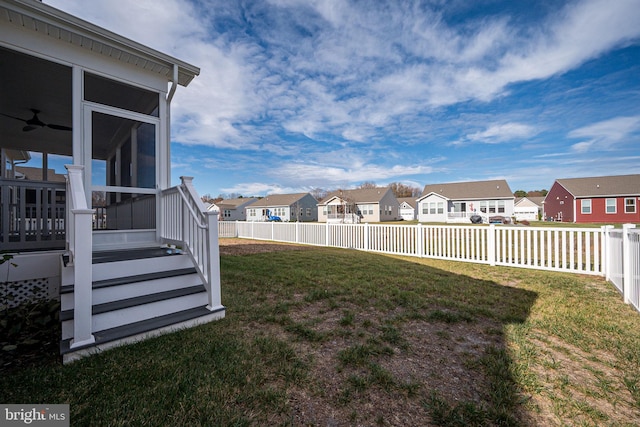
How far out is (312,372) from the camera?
6.99ft

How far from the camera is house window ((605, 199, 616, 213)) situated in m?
23.5

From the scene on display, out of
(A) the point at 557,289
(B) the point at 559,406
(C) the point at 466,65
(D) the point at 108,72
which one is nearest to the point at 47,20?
(D) the point at 108,72

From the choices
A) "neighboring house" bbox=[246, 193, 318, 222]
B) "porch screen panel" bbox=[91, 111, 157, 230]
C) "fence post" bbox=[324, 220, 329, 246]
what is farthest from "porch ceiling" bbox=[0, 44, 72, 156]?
"neighboring house" bbox=[246, 193, 318, 222]

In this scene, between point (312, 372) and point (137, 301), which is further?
point (137, 301)

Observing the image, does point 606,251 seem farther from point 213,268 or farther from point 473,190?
point 473,190

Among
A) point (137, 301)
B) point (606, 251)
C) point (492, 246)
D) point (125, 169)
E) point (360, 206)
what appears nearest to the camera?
point (137, 301)

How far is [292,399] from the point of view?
1.82 meters

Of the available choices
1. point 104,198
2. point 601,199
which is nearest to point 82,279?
point 104,198

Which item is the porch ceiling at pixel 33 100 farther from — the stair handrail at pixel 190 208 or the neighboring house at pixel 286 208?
the neighboring house at pixel 286 208

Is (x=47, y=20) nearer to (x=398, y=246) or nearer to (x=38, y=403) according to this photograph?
(x=38, y=403)

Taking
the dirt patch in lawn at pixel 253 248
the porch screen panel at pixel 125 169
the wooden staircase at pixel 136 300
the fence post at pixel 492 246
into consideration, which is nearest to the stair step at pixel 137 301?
the wooden staircase at pixel 136 300

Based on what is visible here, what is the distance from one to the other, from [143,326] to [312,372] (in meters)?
1.83

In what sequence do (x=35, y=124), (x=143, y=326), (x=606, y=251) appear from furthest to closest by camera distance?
(x=35, y=124) → (x=606, y=251) → (x=143, y=326)

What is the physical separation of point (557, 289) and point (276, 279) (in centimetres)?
497
